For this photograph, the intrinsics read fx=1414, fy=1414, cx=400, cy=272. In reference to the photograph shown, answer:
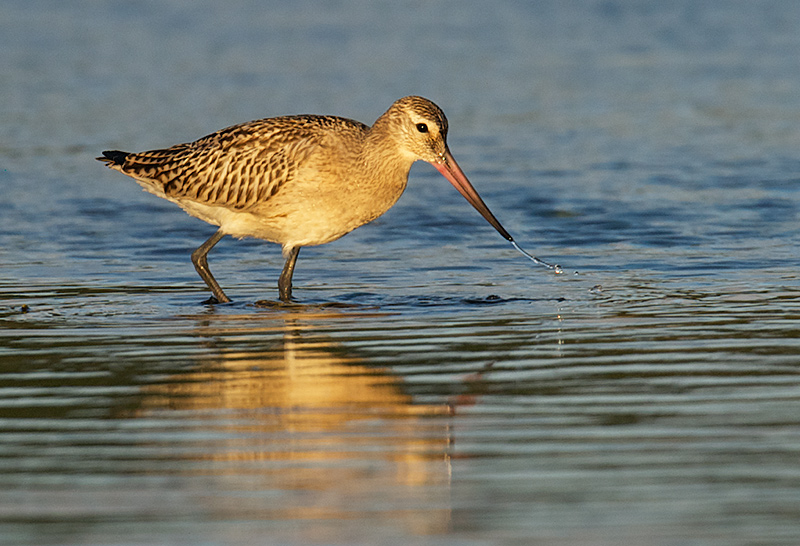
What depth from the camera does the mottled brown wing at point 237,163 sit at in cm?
857

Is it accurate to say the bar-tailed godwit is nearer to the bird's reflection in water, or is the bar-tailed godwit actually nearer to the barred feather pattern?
the barred feather pattern

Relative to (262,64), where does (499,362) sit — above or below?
Result: below

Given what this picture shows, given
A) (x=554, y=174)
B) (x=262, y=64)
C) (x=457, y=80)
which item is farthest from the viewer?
(x=262, y=64)

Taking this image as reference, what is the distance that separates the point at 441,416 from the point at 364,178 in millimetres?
3195

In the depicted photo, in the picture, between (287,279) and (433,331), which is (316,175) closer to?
(287,279)

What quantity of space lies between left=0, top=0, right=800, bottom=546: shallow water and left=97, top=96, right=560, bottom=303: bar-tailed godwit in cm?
42

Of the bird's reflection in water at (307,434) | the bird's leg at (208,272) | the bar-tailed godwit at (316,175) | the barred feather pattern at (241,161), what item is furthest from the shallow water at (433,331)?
the barred feather pattern at (241,161)

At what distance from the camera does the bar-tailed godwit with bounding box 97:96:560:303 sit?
27.6 ft

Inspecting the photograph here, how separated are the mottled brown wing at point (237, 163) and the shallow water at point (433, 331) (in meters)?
0.64

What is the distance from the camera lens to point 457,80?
1797 cm

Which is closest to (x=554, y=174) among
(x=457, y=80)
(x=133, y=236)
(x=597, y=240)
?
(x=597, y=240)

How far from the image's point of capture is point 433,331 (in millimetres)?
7148

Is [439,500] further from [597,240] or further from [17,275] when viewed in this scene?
[597,240]

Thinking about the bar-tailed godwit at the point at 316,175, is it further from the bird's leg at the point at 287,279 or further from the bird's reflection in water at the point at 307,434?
the bird's reflection in water at the point at 307,434
